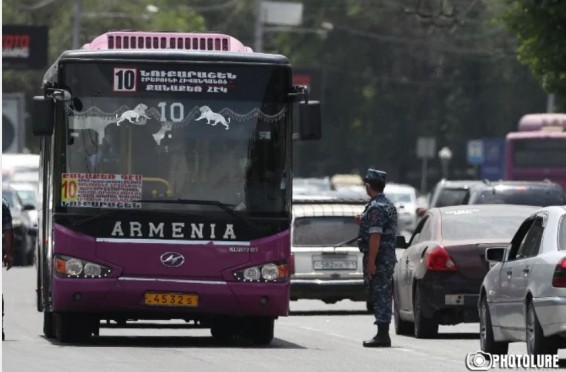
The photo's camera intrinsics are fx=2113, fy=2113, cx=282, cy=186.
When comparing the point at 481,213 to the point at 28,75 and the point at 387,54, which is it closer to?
the point at 28,75

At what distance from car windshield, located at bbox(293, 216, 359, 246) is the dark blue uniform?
8337mm

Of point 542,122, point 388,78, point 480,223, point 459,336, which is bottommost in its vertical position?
point 459,336

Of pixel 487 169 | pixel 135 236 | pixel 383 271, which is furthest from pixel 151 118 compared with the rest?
pixel 487 169

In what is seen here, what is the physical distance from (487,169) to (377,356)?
189 feet

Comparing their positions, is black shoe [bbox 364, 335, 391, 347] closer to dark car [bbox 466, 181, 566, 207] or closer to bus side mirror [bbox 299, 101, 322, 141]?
bus side mirror [bbox 299, 101, 322, 141]

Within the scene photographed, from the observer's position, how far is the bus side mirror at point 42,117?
18984 millimetres

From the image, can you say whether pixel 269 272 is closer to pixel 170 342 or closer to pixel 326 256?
pixel 170 342

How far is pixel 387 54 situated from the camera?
10312 cm

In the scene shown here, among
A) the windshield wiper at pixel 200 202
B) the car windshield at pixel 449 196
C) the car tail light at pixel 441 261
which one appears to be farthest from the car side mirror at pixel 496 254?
the car windshield at pixel 449 196

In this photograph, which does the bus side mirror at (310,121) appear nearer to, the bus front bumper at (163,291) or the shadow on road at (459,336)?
the bus front bumper at (163,291)

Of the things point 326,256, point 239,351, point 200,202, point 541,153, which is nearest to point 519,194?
point 326,256

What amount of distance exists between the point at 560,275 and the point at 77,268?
5.51 meters

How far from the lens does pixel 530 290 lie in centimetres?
1631

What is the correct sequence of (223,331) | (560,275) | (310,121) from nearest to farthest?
(560,275), (310,121), (223,331)
